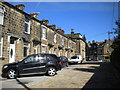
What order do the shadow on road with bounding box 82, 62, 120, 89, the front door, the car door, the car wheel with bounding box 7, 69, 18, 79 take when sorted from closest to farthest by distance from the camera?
the shadow on road with bounding box 82, 62, 120, 89
the car wheel with bounding box 7, 69, 18, 79
the car door
the front door

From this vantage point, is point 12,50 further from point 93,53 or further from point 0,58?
point 93,53

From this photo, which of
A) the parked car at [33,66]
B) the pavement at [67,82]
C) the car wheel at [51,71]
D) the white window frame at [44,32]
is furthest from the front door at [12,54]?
the white window frame at [44,32]

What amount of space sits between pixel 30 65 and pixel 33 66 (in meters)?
0.24

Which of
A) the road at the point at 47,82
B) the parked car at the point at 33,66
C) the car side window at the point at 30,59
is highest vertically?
the car side window at the point at 30,59

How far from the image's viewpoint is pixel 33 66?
1134 cm

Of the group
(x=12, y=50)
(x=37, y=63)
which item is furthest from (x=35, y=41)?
(x=37, y=63)

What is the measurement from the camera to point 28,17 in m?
18.2

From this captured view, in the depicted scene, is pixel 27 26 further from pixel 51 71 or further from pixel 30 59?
pixel 51 71

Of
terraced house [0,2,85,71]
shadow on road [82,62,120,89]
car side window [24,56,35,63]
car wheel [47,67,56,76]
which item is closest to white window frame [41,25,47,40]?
terraced house [0,2,85,71]

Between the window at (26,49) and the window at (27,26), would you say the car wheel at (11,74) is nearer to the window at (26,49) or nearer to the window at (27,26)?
the window at (26,49)

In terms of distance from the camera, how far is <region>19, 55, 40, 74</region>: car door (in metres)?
11.1

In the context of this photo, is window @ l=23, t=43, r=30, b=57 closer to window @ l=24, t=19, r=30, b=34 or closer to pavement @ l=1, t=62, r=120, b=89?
window @ l=24, t=19, r=30, b=34

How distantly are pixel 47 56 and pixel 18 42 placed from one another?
523 cm

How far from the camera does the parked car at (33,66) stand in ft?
35.9
